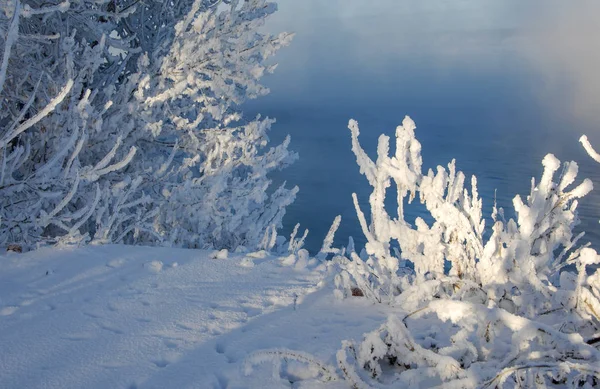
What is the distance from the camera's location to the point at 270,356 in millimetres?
2086

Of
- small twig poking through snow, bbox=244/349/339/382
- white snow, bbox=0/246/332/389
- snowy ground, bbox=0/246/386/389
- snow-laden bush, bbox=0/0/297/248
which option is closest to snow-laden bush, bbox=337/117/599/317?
snowy ground, bbox=0/246/386/389

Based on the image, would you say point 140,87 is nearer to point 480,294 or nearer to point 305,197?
point 480,294

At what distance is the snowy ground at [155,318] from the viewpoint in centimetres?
213

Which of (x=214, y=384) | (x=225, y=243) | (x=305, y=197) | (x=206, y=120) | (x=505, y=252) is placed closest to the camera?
(x=214, y=384)

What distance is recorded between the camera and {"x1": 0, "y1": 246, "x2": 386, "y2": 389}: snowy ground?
213 centimetres

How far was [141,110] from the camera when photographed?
6867 mm

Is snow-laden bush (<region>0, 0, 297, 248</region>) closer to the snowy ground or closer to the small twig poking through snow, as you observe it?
the snowy ground

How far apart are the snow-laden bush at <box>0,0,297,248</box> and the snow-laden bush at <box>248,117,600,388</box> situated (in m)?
2.94

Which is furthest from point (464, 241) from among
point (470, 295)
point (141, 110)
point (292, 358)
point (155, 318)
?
point (141, 110)

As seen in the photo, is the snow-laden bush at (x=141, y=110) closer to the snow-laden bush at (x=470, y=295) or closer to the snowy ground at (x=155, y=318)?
the snowy ground at (x=155, y=318)

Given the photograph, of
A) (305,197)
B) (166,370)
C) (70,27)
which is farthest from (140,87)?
(305,197)

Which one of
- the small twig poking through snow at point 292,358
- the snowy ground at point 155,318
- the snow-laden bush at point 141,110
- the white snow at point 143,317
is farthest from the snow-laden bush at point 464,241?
the snow-laden bush at point 141,110

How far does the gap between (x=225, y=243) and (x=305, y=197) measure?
27.6 meters

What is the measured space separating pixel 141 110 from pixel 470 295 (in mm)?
5325
